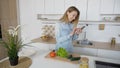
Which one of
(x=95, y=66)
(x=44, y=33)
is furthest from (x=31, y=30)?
(x=95, y=66)

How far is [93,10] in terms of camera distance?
2.61 m

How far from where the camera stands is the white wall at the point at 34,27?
2717 mm

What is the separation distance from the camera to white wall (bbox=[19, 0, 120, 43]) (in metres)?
2.72

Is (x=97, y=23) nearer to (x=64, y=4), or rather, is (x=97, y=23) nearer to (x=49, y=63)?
(x=64, y=4)

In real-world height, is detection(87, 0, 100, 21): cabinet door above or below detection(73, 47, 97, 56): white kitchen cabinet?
above

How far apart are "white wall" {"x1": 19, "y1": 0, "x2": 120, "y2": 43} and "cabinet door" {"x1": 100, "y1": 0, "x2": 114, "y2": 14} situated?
348mm

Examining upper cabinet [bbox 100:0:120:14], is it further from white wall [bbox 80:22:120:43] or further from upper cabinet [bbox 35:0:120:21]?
white wall [bbox 80:22:120:43]

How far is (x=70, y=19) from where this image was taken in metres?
1.85

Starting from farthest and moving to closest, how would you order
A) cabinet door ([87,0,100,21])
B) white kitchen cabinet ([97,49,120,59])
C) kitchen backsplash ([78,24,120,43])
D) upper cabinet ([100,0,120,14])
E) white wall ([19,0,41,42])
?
white wall ([19,0,41,42]), kitchen backsplash ([78,24,120,43]), cabinet door ([87,0,100,21]), upper cabinet ([100,0,120,14]), white kitchen cabinet ([97,49,120,59])

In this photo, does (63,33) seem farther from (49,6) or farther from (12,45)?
(49,6)

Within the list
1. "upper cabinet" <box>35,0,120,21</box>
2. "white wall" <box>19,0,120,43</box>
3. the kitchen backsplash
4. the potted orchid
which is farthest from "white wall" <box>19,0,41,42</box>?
the potted orchid

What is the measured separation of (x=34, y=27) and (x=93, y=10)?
4.64ft

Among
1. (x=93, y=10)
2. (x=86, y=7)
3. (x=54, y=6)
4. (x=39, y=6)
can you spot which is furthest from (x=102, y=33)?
(x=39, y=6)

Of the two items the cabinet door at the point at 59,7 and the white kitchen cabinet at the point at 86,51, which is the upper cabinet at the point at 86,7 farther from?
the white kitchen cabinet at the point at 86,51
